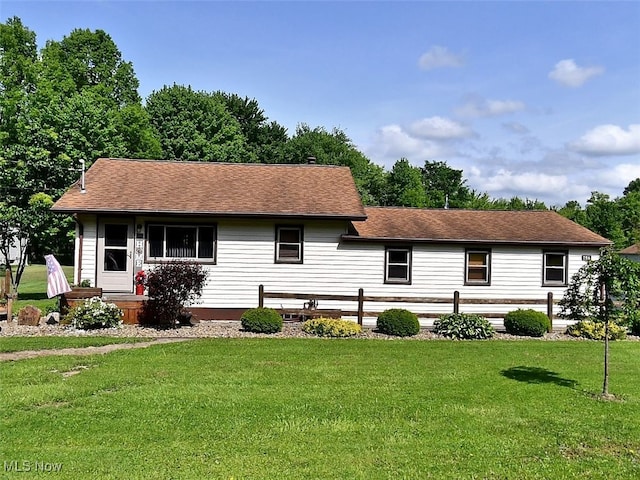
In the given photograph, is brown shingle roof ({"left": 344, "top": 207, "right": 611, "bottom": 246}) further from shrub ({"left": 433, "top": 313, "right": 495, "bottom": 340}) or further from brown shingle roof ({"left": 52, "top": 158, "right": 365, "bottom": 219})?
shrub ({"left": 433, "top": 313, "right": 495, "bottom": 340})

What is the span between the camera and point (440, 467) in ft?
17.0

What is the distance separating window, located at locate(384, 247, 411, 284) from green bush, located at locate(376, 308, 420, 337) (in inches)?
106

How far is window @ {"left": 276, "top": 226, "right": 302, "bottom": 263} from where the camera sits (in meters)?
16.5

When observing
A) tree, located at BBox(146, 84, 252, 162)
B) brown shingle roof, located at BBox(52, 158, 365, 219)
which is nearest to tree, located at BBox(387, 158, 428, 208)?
tree, located at BBox(146, 84, 252, 162)

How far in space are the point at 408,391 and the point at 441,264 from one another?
952 centimetres

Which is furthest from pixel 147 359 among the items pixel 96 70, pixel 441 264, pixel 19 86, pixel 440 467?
pixel 96 70

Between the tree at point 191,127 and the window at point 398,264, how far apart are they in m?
25.0

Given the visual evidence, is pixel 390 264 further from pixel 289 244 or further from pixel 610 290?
pixel 610 290

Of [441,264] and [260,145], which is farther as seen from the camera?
[260,145]

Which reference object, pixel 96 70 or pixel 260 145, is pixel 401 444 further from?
pixel 260 145

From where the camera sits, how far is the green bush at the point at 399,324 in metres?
14.1

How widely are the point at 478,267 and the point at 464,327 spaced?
144 inches

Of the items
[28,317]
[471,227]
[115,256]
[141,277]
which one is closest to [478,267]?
[471,227]

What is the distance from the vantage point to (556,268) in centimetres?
1742
